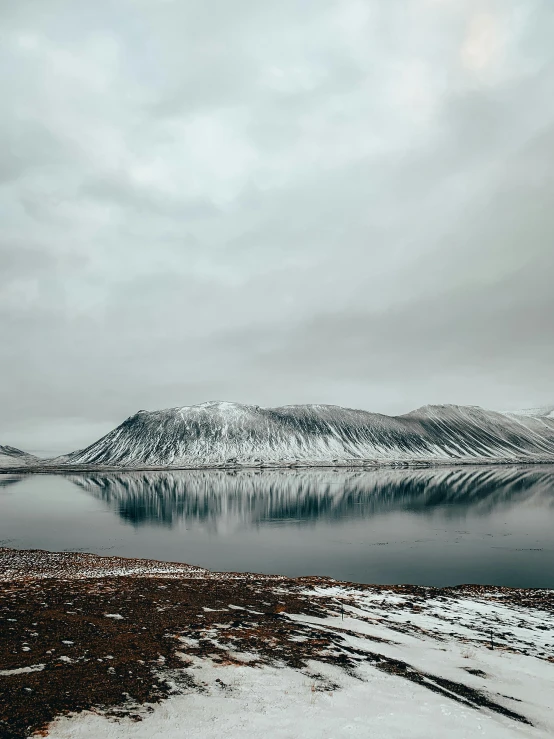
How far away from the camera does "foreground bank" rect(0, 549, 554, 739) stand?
987cm

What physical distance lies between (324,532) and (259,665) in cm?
5115

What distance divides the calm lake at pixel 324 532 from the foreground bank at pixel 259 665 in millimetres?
18007

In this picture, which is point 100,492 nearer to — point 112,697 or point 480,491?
point 480,491

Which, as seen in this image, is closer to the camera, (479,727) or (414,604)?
(479,727)

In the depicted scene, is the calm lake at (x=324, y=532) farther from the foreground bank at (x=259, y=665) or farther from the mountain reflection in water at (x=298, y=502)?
the foreground bank at (x=259, y=665)

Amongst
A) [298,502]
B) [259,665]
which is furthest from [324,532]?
[259,665]

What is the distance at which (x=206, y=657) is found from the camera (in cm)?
1359

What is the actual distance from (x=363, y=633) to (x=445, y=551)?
117 feet

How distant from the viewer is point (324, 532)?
62.0 metres

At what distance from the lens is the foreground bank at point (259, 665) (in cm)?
987

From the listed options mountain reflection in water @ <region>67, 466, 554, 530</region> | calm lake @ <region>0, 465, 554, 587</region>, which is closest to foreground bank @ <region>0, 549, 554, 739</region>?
calm lake @ <region>0, 465, 554, 587</region>

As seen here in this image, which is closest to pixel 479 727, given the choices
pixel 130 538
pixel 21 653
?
pixel 21 653

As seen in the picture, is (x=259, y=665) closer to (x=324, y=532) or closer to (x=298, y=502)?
(x=324, y=532)

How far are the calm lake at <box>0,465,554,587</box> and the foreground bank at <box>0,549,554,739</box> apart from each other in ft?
59.1
